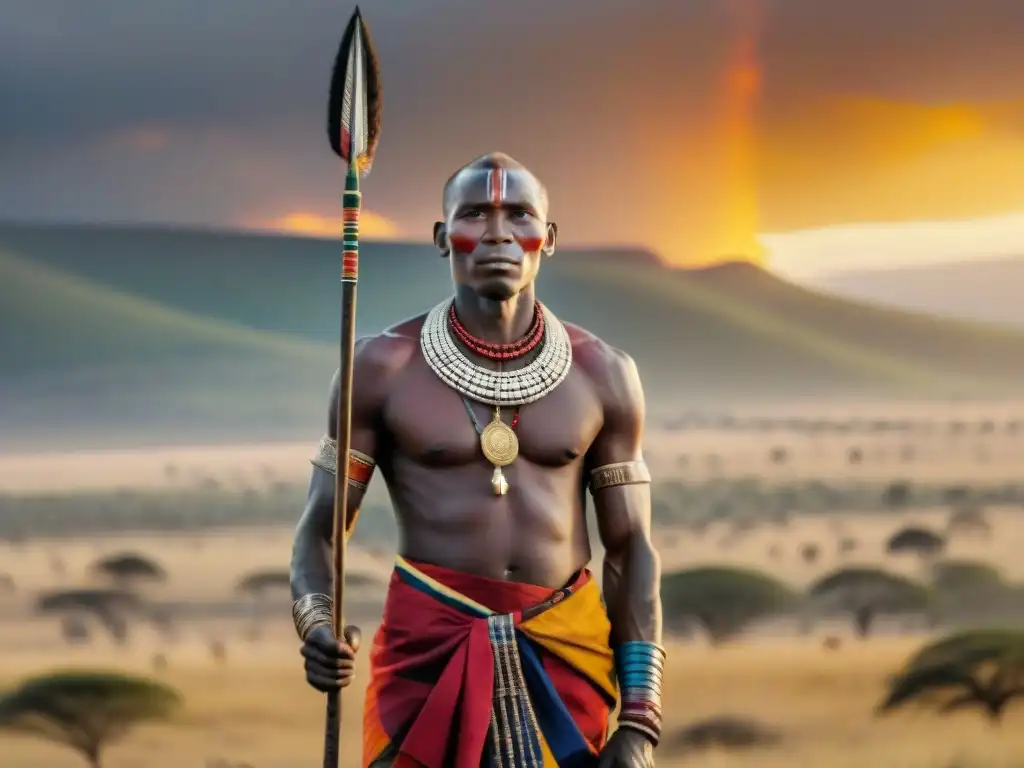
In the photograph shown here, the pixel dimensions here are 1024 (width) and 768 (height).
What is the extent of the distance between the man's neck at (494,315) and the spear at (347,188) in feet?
0.88

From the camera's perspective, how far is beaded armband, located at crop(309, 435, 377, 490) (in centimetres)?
290

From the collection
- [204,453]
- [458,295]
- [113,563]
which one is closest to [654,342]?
[204,453]

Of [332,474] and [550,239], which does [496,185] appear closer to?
[550,239]

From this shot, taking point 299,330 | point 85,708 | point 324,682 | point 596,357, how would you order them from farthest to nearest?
point 299,330 → point 85,708 → point 596,357 → point 324,682

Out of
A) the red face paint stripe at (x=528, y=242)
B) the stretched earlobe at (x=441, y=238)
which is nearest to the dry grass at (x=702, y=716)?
A: the stretched earlobe at (x=441, y=238)

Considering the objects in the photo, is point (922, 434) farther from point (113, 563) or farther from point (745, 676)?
point (113, 563)

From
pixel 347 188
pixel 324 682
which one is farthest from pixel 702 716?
pixel 347 188

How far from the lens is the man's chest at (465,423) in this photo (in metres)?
2.85

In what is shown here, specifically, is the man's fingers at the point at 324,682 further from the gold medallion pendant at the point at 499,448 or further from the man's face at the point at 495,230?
the man's face at the point at 495,230

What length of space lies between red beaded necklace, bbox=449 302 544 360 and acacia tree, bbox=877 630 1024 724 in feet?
9.55

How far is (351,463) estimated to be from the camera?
114 inches

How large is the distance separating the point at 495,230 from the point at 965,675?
3.37 m

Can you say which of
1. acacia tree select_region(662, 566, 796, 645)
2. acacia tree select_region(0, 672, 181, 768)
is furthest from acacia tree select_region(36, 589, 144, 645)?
acacia tree select_region(662, 566, 796, 645)

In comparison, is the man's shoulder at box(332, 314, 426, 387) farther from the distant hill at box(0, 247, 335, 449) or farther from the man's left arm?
the distant hill at box(0, 247, 335, 449)
